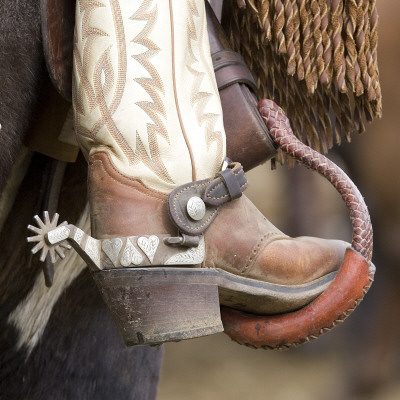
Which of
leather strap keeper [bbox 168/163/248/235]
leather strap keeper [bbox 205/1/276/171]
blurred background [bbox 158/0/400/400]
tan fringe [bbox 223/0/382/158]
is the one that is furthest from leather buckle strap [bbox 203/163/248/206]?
blurred background [bbox 158/0/400/400]

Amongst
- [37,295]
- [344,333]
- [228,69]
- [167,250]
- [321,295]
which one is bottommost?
[344,333]

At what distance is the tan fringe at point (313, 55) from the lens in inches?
52.7

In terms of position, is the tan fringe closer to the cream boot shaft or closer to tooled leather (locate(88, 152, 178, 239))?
the cream boot shaft

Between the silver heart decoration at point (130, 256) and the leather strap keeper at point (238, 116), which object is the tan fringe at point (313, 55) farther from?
the silver heart decoration at point (130, 256)

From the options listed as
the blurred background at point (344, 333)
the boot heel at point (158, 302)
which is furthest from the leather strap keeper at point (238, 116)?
the blurred background at point (344, 333)

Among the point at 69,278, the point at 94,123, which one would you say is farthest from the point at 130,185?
the point at 69,278

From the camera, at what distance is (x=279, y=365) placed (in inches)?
196

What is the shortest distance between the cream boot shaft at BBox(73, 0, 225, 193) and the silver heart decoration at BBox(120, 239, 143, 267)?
0.09 metres

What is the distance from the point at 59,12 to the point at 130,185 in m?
0.26

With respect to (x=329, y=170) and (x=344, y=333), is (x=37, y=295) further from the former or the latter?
(x=344, y=333)

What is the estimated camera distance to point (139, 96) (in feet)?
3.87

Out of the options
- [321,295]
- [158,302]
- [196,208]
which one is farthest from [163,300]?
[321,295]

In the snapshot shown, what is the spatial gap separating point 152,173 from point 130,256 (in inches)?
4.4

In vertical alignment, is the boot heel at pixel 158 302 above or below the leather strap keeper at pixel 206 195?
below
